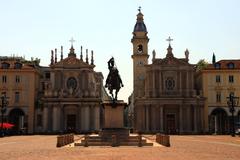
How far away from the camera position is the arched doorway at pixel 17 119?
88250 millimetres

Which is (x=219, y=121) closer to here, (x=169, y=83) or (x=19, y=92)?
(x=169, y=83)

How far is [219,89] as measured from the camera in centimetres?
8844

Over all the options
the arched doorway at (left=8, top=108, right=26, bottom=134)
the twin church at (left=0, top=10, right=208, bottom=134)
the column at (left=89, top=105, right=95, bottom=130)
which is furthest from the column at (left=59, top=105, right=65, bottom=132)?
the arched doorway at (left=8, top=108, right=26, bottom=134)

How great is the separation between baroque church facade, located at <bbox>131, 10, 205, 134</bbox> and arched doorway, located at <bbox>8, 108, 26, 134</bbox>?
77.5 feet

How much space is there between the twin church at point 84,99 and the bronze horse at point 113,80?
43746 millimetres

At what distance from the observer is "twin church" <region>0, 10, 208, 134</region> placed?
8738 centimetres

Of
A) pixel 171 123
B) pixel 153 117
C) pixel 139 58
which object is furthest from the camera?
pixel 139 58

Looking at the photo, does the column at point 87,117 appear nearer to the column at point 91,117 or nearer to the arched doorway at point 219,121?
the column at point 91,117

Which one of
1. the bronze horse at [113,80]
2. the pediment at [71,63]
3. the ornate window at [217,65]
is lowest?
the bronze horse at [113,80]

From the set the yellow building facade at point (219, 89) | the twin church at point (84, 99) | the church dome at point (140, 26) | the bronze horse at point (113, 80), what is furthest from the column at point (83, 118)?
the bronze horse at point (113, 80)

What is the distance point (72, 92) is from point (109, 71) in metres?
47.2

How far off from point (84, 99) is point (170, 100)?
17448mm

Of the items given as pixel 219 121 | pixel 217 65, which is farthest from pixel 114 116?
pixel 219 121

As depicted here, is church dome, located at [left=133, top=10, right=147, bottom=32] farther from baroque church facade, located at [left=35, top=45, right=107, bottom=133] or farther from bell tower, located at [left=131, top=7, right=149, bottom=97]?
baroque church facade, located at [left=35, top=45, right=107, bottom=133]
